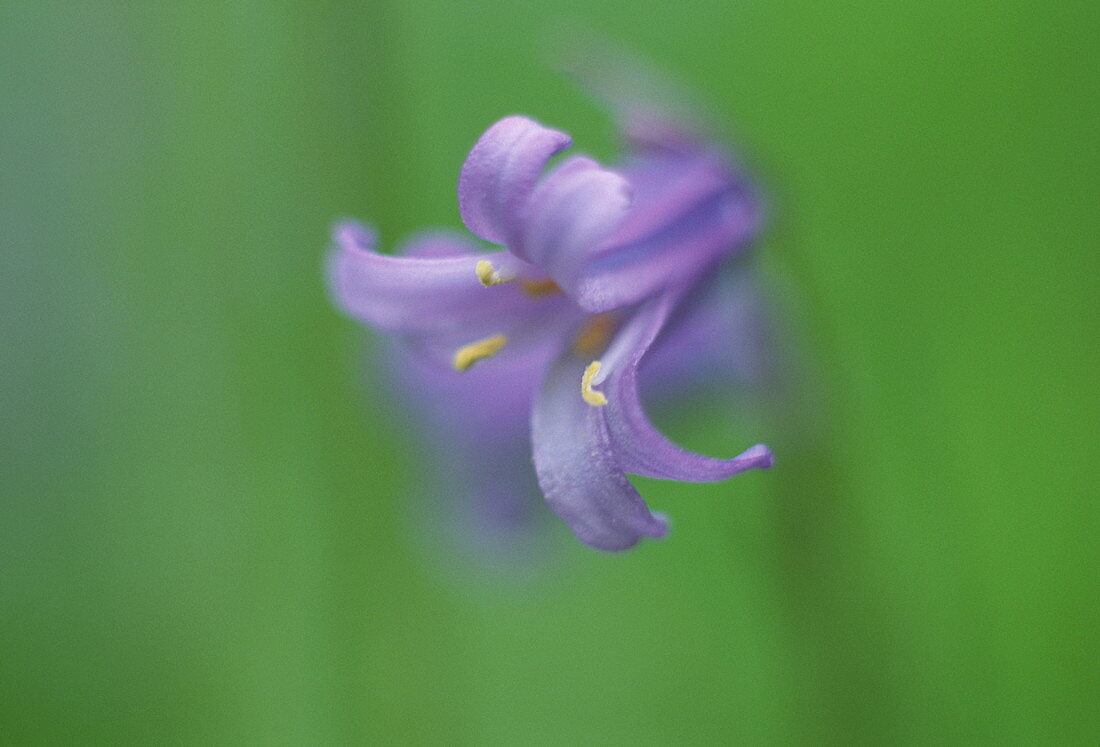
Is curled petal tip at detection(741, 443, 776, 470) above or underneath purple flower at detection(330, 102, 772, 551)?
underneath

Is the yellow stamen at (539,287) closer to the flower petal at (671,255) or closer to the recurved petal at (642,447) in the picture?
the flower petal at (671,255)

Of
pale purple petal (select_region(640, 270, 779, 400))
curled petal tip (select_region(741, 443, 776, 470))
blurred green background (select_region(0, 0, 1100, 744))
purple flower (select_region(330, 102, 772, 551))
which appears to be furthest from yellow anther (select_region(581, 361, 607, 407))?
blurred green background (select_region(0, 0, 1100, 744))

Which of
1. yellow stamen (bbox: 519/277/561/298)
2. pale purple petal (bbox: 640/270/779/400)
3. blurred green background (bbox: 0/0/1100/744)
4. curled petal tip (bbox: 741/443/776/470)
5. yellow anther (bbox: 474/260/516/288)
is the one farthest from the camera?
blurred green background (bbox: 0/0/1100/744)

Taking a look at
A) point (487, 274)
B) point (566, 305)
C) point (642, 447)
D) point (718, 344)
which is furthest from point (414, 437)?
point (642, 447)

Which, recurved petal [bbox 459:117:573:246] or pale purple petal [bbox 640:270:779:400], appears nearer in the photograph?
recurved petal [bbox 459:117:573:246]

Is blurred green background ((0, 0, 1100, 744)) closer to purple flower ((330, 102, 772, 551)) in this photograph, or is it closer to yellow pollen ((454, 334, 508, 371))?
purple flower ((330, 102, 772, 551))
